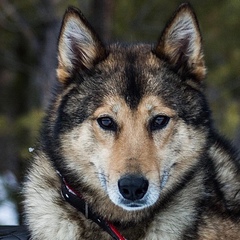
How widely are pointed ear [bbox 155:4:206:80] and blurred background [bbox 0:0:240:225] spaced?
423 centimetres

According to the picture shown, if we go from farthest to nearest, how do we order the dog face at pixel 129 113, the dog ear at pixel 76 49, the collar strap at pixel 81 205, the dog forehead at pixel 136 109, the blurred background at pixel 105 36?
the blurred background at pixel 105 36 < the dog ear at pixel 76 49 < the collar strap at pixel 81 205 < the dog forehead at pixel 136 109 < the dog face at pixel 129 113

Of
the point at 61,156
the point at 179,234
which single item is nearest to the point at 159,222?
the point at 179,234

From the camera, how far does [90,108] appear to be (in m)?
4.61

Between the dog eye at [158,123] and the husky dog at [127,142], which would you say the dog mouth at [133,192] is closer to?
the husky dog at [127,142]

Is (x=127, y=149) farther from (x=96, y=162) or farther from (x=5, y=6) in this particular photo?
(x=5, y=6)

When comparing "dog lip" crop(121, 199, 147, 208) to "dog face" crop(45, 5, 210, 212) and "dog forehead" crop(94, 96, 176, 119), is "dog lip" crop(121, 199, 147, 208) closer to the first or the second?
"dog face" crop(45, 5, 210, 212)

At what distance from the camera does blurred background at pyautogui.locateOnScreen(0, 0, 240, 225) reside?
1020cm

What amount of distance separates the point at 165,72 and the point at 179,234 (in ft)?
3.28

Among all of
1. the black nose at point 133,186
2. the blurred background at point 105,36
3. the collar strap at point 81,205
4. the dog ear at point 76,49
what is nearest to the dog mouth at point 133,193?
the black nose at point 133,186

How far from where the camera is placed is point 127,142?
4434mm

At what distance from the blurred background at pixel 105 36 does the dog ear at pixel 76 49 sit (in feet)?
13.2

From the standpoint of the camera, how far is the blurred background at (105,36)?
10.2m

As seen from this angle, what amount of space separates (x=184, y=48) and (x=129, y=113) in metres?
0.65

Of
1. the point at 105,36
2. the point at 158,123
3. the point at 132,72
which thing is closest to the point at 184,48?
the point at 132,72
